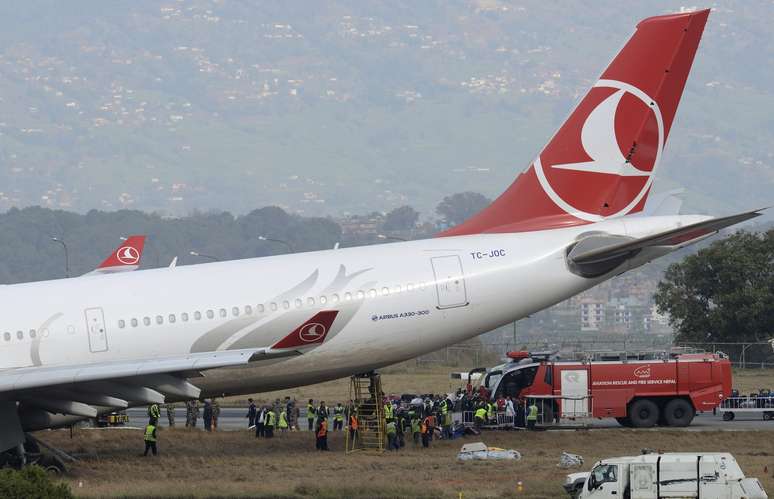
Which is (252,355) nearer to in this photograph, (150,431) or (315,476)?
(315,476)

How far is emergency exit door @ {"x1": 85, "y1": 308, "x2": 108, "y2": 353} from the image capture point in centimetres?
3372

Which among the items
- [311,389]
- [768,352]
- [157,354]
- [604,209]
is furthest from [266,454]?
[768,352]

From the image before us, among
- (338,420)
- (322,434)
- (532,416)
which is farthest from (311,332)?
(338,420)

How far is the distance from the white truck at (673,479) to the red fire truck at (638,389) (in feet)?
58.7

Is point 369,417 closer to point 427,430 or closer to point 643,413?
point 427,430

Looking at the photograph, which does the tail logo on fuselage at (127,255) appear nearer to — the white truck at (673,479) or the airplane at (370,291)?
the airplane at (370,291)

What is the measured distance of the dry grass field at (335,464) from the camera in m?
30.5

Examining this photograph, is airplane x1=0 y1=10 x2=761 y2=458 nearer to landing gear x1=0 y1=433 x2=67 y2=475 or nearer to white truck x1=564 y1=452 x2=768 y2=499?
landing gear x1=0 y1=433 x2=67 y2=475

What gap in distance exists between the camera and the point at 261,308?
3469 centimetres

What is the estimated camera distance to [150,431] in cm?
3750

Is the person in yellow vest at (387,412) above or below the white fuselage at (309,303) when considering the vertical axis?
below

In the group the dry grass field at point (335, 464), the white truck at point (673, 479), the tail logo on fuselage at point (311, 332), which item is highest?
the tail logo on fuselage at point (311, 332)

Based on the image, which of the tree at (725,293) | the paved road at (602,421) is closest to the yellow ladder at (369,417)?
the paved road at (602,421)

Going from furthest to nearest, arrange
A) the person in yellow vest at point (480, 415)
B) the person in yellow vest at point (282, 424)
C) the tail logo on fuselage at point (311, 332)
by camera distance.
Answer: the person in yellow vest at point (282, 424)
the person in yellow vest at point (480, 415)
the tail logo on fuselage at point (311, 332)
